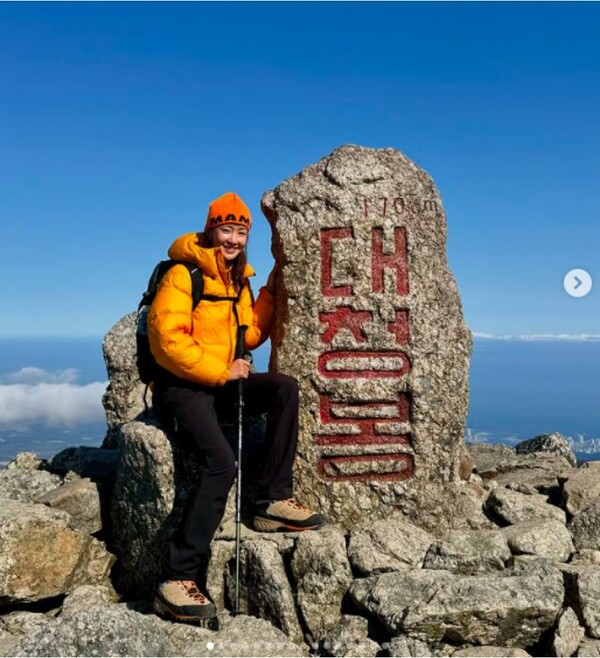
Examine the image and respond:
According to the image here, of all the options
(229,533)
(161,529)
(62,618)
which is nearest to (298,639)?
(229,533)

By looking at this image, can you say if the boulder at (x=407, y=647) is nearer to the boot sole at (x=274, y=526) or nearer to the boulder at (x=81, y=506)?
the boot sole at (x=274, y=526)

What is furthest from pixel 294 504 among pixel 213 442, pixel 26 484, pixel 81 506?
pixel 26 484

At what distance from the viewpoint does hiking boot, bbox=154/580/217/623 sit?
279 inches

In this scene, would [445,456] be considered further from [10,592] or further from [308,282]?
[10,592]

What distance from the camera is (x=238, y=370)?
787cm

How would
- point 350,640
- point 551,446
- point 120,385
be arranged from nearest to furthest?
point 350,640 < point 120,385 < point 551,446

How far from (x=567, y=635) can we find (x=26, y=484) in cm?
749

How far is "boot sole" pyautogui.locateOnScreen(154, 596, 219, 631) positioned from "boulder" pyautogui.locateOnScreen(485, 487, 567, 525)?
404cm

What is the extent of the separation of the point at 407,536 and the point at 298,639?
1679 millimetres

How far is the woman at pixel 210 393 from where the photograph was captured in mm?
7355

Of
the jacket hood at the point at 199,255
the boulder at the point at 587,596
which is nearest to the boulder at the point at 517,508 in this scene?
the boulder at the point at 587,596

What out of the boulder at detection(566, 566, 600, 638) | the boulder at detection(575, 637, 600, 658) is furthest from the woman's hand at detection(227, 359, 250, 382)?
the boulder at detection(575, 637, 600, 658)

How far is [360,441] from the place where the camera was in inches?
347

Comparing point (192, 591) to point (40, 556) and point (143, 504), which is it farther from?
point (40, 556)
